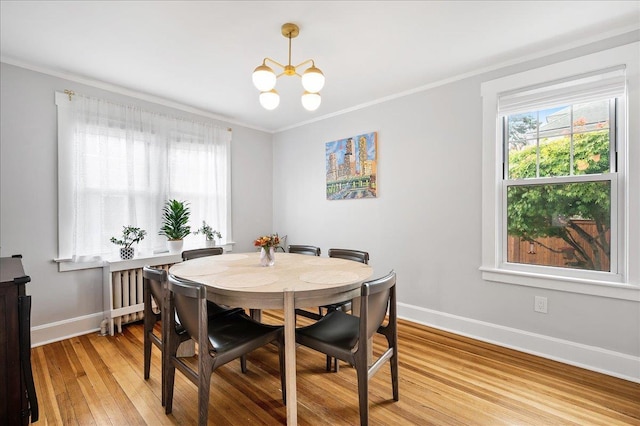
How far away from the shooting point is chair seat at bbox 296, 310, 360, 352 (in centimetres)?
175

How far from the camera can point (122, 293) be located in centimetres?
310

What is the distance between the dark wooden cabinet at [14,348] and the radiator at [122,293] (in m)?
1.60

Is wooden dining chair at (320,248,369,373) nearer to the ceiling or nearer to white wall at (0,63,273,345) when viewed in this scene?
the ceiling

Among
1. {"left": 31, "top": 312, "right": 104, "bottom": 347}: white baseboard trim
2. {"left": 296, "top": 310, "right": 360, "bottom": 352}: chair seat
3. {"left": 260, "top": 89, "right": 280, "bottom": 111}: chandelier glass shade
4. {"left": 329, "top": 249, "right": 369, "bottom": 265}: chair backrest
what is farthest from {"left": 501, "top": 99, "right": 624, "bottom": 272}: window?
{"left": 31, "top": 312, "right": 104, "bottom": 347}: white baseboard trim

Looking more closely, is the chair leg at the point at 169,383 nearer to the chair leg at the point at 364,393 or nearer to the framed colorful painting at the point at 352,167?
the chair leg at the point at 364,393

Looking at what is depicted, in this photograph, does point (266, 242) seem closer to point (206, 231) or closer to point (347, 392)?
point (347, 392)

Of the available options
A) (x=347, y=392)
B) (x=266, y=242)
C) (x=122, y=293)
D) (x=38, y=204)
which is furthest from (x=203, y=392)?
(x=38, y=204)

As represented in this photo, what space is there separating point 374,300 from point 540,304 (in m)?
1.84

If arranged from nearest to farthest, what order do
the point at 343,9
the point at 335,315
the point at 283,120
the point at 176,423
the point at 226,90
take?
the point at 176,423, the point at 343,9, the point at 335,315, the point at 226,90, the point at 283,120

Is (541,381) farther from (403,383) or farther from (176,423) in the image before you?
(176,423)

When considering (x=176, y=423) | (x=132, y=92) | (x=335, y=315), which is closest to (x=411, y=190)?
(x=335, y=315)

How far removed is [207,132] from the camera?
4051 millimetres

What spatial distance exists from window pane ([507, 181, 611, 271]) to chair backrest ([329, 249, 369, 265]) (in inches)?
53.4

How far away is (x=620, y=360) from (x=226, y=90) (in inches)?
166
